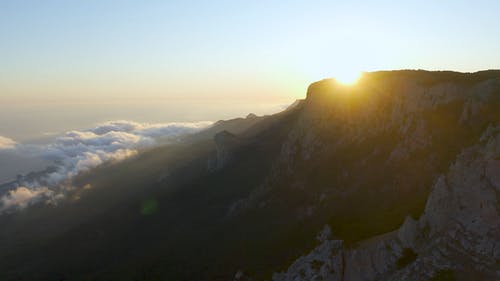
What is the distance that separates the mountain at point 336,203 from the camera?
3988 centimetres

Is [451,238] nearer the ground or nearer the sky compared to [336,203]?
nearer the sky

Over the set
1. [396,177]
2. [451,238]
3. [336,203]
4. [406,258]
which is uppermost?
[451,238]

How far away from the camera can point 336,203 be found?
3073 inches

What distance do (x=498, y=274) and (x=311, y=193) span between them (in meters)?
55.9

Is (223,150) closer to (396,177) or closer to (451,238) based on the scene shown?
(396,177)

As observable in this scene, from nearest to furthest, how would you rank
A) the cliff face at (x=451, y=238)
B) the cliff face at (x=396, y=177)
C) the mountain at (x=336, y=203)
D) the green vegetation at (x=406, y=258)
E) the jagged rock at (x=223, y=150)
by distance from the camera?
the cliff face at (x=451, y=238) < the cliff face at (x=396, y=177) < the mountain at (x=336, y=203) < the green vegetation at (x=406, y=258) < the jagged rock at (x=223, y=150)

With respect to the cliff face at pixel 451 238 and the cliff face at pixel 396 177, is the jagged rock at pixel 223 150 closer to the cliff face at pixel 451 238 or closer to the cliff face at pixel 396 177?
the cliff face at pixel 396 177

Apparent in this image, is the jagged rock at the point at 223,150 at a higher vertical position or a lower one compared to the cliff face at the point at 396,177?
lower

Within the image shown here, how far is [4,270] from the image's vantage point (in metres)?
156

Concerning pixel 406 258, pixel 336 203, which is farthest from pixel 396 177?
pixel 406 258

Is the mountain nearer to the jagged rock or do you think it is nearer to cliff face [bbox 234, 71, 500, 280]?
cliff face [bbox 234, 71, 500, 280]

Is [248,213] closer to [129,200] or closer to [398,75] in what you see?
Answer: [398,75]

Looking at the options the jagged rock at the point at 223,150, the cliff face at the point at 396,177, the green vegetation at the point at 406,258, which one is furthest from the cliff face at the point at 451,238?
the jagged rock at the point at 223,150

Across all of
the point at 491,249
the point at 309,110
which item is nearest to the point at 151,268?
the point at 309,110
